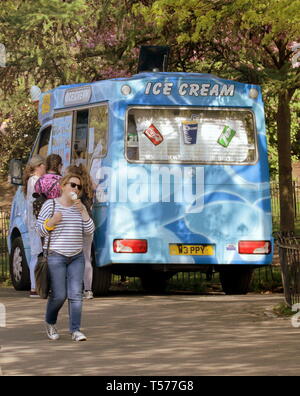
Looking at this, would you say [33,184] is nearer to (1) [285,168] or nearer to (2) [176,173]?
(2) [176,173]

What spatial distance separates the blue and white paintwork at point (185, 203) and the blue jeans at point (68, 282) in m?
4.56

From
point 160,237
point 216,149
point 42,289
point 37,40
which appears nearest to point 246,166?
point 216,149

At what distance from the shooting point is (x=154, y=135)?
17.1m

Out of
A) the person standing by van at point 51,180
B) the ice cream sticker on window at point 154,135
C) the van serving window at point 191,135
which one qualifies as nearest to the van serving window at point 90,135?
the van serving window at point 191,135

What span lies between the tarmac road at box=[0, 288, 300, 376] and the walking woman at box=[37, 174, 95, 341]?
0.35 m

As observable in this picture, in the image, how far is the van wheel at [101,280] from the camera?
17184mm

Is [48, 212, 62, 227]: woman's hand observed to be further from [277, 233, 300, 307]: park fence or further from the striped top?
[277, 233, 300, 307]: park fence

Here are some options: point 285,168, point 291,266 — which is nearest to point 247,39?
point 285,168

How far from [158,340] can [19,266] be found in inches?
294

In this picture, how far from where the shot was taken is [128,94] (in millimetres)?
16984

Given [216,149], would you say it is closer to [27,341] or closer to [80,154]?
[80,154]

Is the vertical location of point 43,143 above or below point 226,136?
above

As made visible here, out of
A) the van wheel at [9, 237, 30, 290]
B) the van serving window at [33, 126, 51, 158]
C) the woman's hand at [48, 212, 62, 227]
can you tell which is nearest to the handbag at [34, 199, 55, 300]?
the woman's hand at [48, 212, 62, 227]

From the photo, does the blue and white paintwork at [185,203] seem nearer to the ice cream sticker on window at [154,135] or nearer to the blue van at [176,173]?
the blue van at [176,173]
